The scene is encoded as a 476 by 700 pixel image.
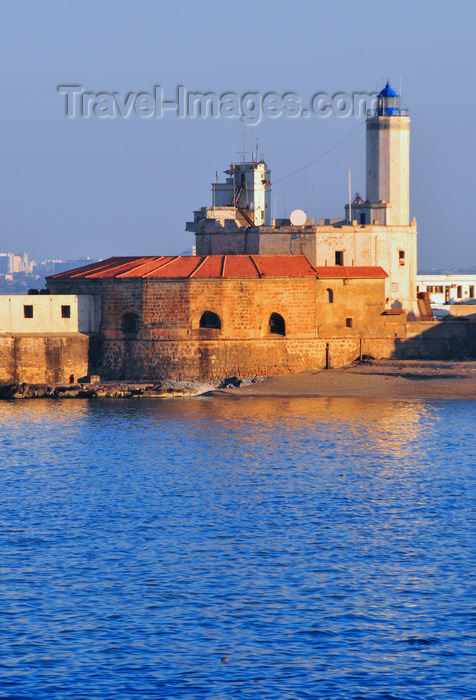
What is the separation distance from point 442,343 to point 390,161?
39.4 feet

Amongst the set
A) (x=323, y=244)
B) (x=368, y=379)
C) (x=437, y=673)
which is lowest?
(x=437, y=673)

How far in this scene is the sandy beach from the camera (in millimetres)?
40062

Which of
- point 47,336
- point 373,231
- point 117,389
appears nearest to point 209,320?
point 117,389

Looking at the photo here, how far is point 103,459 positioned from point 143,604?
13.2 meters

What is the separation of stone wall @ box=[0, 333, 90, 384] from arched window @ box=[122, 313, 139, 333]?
1.49 meters

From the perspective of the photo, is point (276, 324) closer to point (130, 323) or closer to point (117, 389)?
point (130, 323)

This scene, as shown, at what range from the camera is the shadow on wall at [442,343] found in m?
44.2

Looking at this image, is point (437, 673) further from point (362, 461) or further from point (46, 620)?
point (362, 461)

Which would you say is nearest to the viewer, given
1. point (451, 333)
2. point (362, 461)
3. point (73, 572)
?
point (73, 572)

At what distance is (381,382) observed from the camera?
40.9 metres

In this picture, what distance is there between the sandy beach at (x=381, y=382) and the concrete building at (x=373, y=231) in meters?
6.23

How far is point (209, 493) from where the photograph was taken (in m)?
26.9

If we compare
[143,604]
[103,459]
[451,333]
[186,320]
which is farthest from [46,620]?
[451,333]

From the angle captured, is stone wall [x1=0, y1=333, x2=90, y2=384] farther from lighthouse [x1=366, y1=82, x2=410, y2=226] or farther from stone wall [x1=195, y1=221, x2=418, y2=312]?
lighthouse [x1=366, y1=82, x2=410, y2=226]
